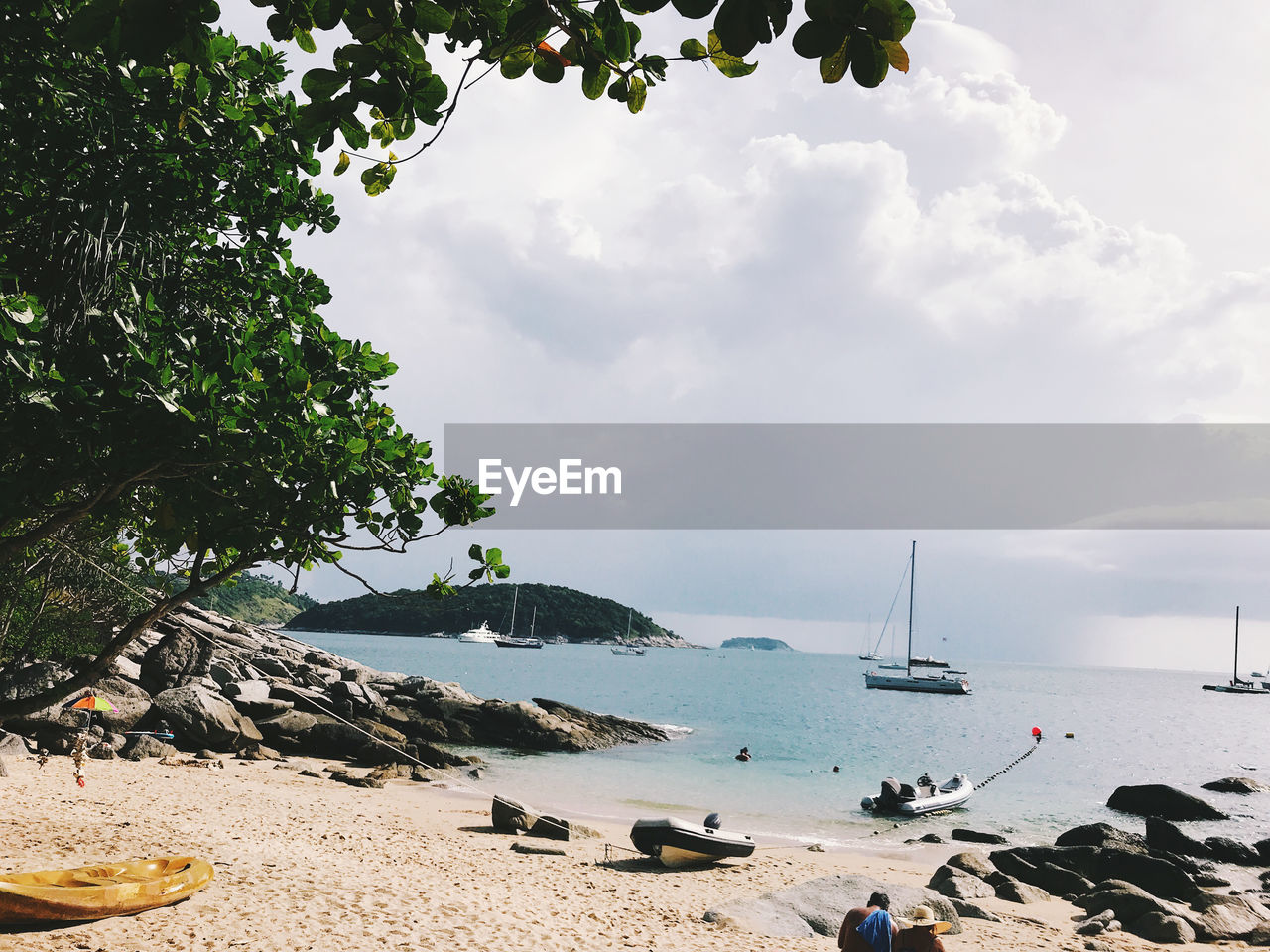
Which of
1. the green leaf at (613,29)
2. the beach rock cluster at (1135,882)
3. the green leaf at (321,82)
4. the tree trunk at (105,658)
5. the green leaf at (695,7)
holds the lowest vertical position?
the beach rock cluster at (1135,882)

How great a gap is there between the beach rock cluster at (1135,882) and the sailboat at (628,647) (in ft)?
470

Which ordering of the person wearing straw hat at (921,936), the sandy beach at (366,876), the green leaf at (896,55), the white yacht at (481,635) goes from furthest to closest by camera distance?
the white yacht at (481,635) < the sandy beach at (366,876) < the person wearing straw hat at (921,936) < the green leaf at (896,55)

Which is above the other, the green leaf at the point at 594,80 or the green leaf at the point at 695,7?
the green leaf at the point at 594,80

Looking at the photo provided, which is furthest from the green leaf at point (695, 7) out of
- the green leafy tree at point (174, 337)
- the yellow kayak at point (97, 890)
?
the yellow kayak at point (97, 890)

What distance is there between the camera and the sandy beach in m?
8.55

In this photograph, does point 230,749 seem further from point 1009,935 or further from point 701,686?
point 701,686

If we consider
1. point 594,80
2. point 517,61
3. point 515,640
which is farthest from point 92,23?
point 515,640

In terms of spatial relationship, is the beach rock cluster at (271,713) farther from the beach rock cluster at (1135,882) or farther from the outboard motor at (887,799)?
the outboard motor at (887,799)

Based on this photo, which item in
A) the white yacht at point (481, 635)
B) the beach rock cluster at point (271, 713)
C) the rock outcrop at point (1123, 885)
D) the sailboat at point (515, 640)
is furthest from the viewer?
the white yacht at point (481, 635)

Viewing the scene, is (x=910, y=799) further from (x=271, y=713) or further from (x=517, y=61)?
(x=517, y=61)

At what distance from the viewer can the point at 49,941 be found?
7.24 m

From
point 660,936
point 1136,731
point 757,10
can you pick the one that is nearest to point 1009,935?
point 660,936

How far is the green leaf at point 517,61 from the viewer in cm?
249

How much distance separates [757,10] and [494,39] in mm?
1047
